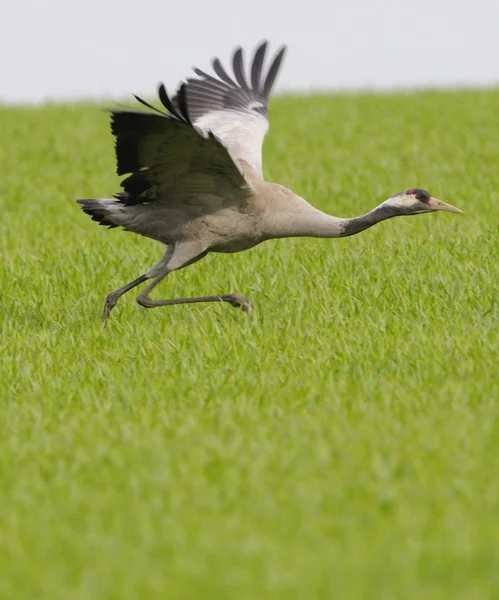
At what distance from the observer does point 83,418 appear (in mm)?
6555

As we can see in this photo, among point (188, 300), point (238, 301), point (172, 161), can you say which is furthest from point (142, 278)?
point (172, 161)

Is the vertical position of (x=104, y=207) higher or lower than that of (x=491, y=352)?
higher

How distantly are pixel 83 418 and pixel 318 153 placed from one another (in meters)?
11.7

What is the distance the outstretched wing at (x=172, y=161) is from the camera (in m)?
7.94

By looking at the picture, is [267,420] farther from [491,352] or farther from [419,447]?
[491,352]

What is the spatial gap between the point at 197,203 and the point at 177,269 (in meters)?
0.62

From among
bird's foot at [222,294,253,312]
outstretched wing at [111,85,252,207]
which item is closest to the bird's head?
outstretched wing at [111,85,252,207]

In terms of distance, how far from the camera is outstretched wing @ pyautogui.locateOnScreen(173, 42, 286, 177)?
32.8 ft

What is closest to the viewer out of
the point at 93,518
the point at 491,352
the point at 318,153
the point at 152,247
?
the point at 93,518

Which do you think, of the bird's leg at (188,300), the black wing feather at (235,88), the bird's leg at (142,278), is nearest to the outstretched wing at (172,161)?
the bird's leg at (142,278)

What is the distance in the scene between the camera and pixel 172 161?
8.48 metres

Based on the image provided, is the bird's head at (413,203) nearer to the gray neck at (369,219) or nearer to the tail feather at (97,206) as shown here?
the gray neck at (369,219)

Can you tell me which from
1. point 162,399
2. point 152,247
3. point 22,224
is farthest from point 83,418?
point 22,224

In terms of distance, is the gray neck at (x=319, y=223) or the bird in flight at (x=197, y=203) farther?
the gray neck at (x=319, y=223)
